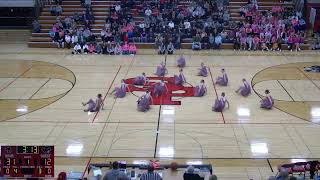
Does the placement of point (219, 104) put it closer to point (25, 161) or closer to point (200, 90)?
point (200, 90)

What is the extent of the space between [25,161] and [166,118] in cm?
896

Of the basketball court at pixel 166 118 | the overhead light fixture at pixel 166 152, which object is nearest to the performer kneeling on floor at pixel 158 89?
the basketball court at pixel 166 118

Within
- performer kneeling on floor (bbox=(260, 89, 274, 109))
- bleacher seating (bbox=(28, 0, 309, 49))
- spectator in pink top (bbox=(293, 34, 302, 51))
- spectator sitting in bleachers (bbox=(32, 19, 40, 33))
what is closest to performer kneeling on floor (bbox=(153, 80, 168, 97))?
performer kneeling on floor (bbox=(260, 89, 274, 109))

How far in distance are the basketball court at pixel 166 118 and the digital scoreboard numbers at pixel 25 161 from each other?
3.36 meters

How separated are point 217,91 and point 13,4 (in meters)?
20.7

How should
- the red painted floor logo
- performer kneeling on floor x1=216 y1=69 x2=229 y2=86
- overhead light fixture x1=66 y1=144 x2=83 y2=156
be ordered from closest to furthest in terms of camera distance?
overhead light fixture x1=66 y1=144 x2=83 y2=156 → the red painted floor logo → performer kneeling on floor x1=216 y1=69 x2=229 y2=86

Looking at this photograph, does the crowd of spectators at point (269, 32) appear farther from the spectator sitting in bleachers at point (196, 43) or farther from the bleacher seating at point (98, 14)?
the spectator sitting in bleachers at point (196, 43)

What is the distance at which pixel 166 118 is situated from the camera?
20125 mm

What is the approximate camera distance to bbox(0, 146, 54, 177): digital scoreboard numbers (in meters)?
11.8

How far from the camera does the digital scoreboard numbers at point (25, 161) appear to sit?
38.8ft

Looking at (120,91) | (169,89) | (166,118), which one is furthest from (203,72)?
(166,118)

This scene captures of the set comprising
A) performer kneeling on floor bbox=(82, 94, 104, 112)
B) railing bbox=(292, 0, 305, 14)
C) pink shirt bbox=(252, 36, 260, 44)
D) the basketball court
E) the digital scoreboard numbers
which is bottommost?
the basketball court

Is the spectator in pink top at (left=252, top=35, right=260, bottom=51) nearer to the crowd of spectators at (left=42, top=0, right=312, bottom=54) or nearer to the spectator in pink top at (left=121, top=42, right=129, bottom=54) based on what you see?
the crowd of spectators at (left=42, top=0, right=312, bottom=54)

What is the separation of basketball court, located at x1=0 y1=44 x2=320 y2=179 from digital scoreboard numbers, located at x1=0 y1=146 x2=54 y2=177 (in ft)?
11.0
